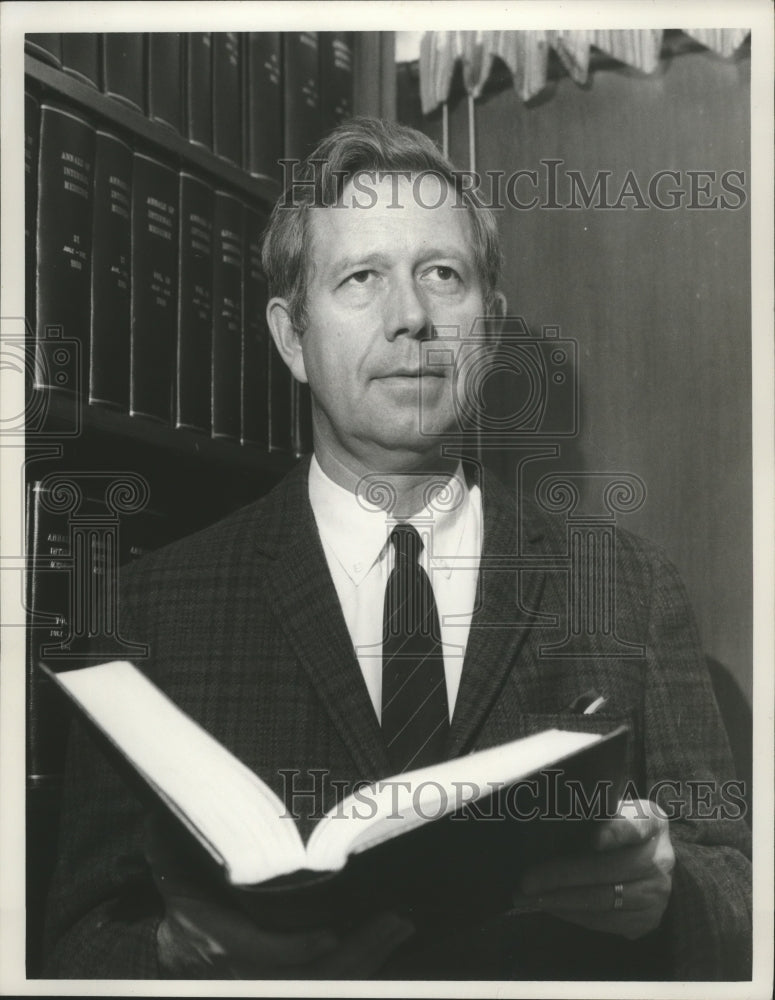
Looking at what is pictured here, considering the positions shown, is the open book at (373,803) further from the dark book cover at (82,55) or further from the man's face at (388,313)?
the dark book cover at (82,55)

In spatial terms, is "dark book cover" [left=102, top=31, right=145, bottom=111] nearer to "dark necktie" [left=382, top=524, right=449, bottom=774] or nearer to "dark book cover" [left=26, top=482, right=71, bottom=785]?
"dark book cover" [left=26, top=482, right=71, bottom=785]

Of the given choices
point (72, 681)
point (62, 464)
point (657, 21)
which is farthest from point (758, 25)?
point (72, 681)

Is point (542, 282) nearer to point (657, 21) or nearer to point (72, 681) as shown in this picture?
point (657, 21)

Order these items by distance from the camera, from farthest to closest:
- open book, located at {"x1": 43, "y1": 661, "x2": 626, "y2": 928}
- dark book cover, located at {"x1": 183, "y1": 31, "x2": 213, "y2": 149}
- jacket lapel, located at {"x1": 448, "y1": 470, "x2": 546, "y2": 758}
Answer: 1. dark book cover, located at {"x1": 183, "y1": 31, "x2": 213, "y2": 149}
2. jacket lapel, located at {"x1": 448, "y1": 470, "x2": 546, "y2": 758}
3. open book, located at {"x1": 43, "y1": 661, "x2": 626, "y2": 928}

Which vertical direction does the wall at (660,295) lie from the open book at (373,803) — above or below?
above

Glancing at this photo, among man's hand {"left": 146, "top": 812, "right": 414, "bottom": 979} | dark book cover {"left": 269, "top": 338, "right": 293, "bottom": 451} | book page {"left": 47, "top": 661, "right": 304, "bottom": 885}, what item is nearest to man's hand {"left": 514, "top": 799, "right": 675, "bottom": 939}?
man's hand {"left": 146, "top": 812, "right": 414, "bottom": 979}

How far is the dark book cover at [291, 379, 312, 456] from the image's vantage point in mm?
1269

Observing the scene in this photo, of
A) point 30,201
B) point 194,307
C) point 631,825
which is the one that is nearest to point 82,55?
point 30,201

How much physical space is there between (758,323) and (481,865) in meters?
0.63

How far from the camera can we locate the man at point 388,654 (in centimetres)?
108

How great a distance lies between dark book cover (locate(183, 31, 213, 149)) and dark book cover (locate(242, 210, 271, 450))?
0.10 meters

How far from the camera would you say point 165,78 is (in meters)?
1.22

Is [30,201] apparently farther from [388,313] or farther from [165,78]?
[388,313]

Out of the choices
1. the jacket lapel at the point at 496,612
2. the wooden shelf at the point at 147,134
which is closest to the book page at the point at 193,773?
the jacket lapel at the point at 496,612
